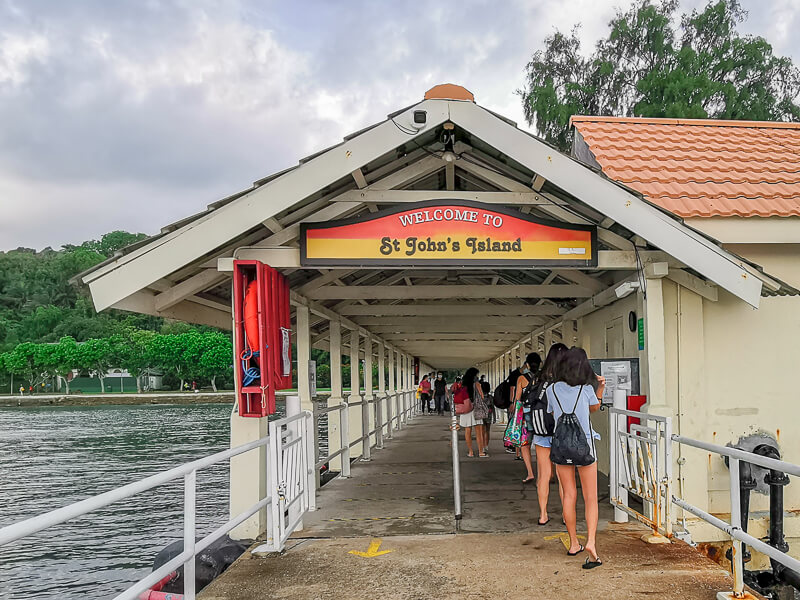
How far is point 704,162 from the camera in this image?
30.2 ft

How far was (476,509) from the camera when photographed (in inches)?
281

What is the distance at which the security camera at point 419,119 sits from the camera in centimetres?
575

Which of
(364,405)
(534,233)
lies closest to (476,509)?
(534,233)

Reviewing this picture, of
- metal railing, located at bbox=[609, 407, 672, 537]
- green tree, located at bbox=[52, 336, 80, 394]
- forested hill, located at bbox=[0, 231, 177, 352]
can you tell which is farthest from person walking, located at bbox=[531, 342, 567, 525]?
forested hill, located at bbox=[0, 231, 177, 352]

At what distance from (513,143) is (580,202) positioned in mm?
904

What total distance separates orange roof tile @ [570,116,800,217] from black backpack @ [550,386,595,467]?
3744 millimetres

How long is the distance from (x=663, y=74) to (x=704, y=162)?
21056 mm

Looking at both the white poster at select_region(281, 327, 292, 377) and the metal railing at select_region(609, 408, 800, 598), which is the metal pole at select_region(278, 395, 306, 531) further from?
the metal railing at select_region(609, 408, 800, 598)

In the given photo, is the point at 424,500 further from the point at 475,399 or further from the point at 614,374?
the point at 475,399

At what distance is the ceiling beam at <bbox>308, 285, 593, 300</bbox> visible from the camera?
861 centimetres

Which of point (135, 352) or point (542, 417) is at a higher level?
point (542, 417)

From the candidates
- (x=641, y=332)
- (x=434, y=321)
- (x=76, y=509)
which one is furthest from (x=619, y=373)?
(x=434, y=321)

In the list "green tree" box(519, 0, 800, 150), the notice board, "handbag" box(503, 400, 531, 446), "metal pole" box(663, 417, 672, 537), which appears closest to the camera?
"metal pole" box(663, 417, 672, 537)

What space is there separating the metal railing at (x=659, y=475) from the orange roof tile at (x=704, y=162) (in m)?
2.89
